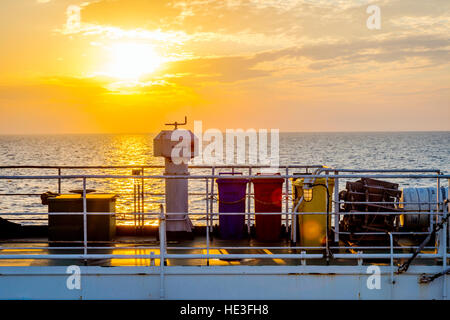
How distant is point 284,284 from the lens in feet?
21.7

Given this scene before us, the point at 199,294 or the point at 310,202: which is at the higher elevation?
the point at 310,202

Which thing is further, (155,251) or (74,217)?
(74,217)

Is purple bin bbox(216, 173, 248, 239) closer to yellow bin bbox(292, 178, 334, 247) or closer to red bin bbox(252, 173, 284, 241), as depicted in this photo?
red bin bbox(252, 173, 284, 241)

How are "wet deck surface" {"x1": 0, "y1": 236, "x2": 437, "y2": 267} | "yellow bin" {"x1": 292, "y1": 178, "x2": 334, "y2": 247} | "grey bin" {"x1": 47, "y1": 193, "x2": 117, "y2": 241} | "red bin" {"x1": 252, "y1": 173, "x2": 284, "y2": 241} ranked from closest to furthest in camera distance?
"wet deck surface" {"x1": 0, "y1": 236, "x2": 437, "y2": 267} → "yellow bin" {"x1": 292, "y1": 178, "x2": 334, "y2": 247} → "grey bin" {"x1": 47, "y1": 193, "x2": 117, "y2": 241} → "red bin" {"x1": 252, "y1": 173, "x2": 284, "y2": 241}

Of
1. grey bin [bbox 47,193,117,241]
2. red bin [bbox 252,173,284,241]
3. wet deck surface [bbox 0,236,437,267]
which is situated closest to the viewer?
wet deck surface [bbox 0,236,437,267]

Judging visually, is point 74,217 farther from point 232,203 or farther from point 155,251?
point 232,203

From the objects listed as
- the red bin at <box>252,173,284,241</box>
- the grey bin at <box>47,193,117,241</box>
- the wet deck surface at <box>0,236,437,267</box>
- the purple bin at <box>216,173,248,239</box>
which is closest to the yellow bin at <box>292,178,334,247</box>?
the wet deck surface at <box>0,236,437,267</box>

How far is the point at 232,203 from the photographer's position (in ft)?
28.0

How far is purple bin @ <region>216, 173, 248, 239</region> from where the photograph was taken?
27.9 feet

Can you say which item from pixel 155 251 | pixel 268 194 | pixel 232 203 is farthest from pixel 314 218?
pixel 155 251

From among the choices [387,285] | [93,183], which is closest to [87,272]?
[387,285]

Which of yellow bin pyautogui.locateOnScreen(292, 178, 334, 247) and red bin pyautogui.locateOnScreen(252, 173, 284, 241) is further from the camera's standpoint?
red bin pyautogui.locateOnScreen(252, 173, 284, 241)
